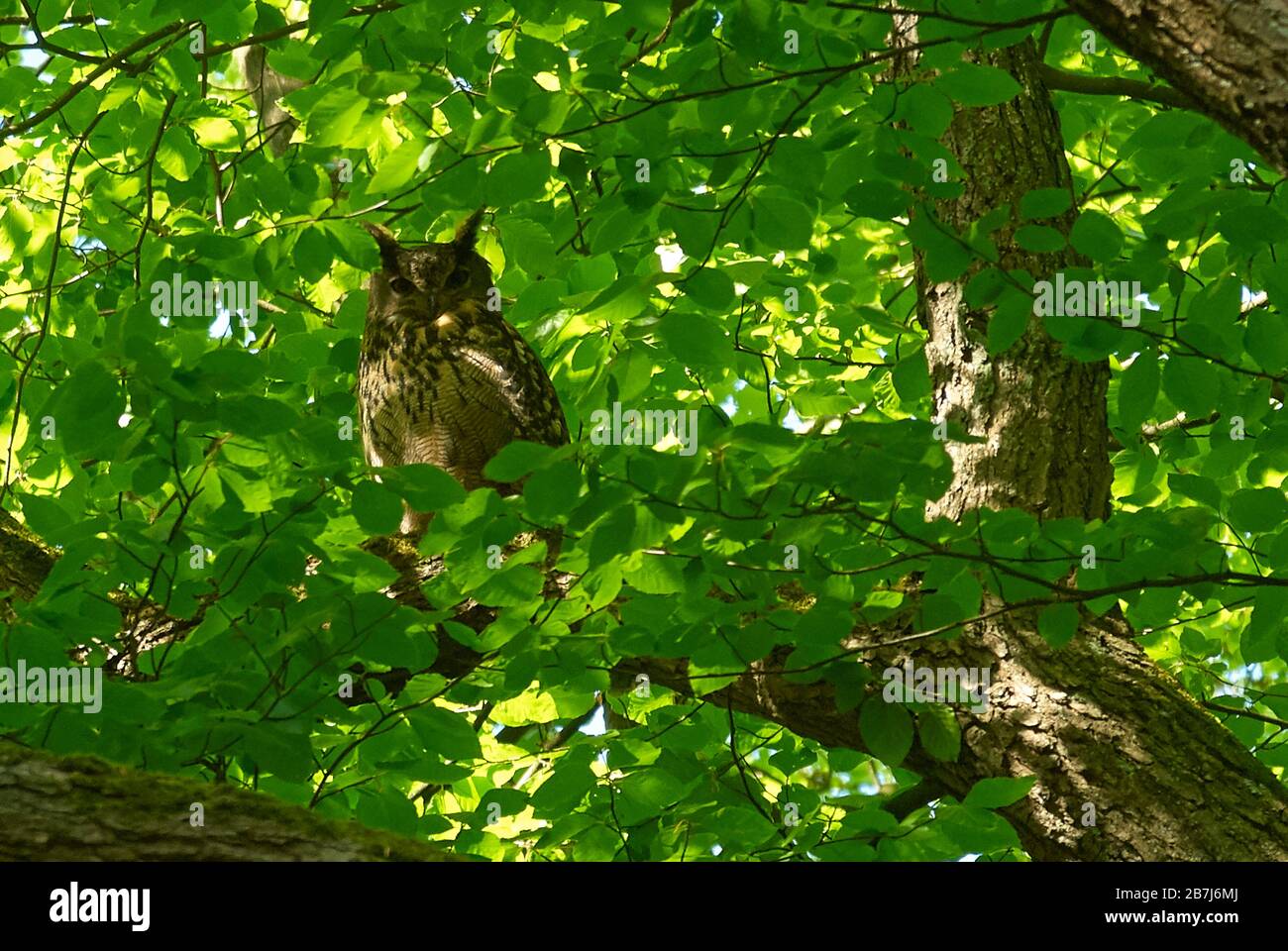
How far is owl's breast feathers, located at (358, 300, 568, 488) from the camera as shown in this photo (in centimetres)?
473

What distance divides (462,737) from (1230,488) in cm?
346

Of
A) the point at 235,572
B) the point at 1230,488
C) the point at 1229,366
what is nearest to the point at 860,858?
the point at 1229,366

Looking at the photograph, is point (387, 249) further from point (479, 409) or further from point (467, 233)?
point (479, 409)

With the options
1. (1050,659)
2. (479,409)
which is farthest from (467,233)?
(1050,659)

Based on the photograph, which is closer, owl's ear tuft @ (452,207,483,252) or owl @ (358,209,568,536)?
owl @ (358,209,568,536)

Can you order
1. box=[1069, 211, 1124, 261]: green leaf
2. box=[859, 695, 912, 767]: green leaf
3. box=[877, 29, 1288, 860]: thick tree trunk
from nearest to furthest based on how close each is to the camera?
box=[1069, 211, 1124, 261]: green leaf < box=[859, 695, 912, 767]: green leaf < box=[877, 29, 1288, 860]: thick tree trunk

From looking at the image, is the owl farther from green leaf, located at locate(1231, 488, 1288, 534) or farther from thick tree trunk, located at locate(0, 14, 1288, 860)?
green leaf, located at locate(1231, 488, 1288, 534)

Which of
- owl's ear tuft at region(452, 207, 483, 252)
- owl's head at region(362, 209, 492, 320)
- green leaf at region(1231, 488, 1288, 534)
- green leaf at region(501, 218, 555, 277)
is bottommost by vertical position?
green leaf at region(1231, 488, 1288, 534)

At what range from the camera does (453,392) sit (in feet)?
15.7

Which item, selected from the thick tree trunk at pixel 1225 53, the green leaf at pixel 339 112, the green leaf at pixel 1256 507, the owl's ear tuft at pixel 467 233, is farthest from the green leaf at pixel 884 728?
the owl's ear tuft at pixel 467 233

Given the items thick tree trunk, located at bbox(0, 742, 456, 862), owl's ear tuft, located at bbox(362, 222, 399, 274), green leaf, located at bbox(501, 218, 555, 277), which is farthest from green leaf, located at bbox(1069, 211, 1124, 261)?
owl's ear tuft, located at bbox(362, 222, 399, 274)

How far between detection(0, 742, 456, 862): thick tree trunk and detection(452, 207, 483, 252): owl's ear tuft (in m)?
3.34

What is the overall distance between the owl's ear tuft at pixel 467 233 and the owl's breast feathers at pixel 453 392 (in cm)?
26
